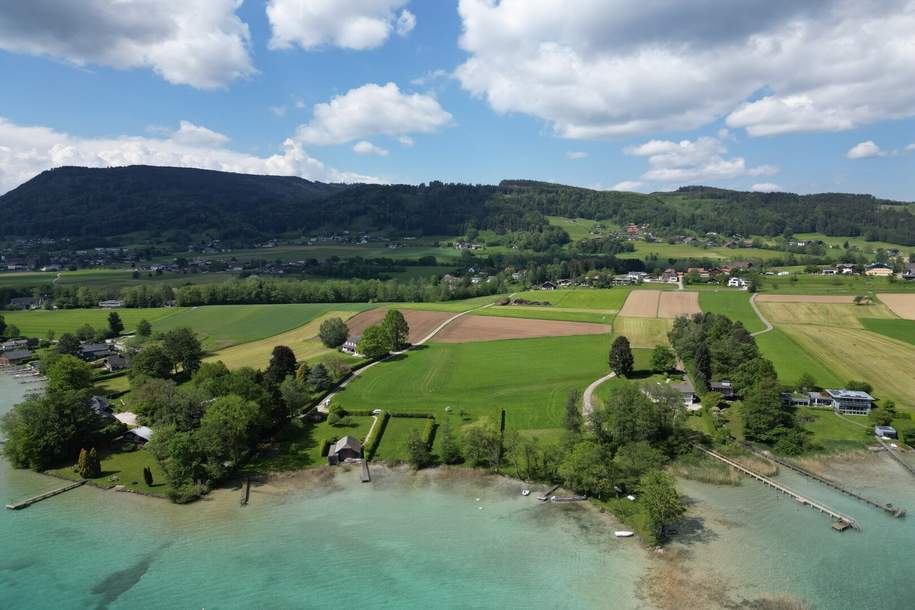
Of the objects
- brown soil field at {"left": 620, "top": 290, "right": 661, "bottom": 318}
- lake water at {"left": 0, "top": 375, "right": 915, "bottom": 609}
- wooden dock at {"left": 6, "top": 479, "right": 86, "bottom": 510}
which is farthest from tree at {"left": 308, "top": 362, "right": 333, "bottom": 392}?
brown soil field at {"left": 620, "top": 290, "right": 661, "bottom": 318}

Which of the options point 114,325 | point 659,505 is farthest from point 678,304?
point 114,325

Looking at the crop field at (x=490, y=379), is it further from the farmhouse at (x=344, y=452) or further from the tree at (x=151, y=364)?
the tree at (x=151, y=364)

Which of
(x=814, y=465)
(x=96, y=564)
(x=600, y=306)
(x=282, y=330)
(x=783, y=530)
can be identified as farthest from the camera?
(x=600, y=306)

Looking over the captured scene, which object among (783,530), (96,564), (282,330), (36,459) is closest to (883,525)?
(783,530)

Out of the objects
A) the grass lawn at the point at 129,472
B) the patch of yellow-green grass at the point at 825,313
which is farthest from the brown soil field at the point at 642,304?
the grass lawn at the point at 129,472

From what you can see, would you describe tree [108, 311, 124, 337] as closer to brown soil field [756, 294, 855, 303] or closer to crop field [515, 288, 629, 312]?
crop field [515, 288, 629, 312]

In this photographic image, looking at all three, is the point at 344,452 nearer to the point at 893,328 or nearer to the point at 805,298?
the point at 893,328

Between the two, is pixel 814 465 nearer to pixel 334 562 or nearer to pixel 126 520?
pixel 334 562
